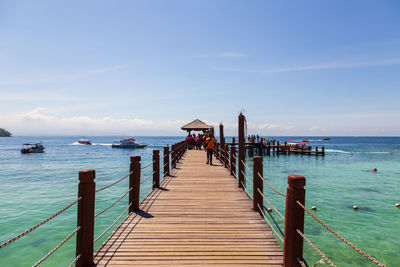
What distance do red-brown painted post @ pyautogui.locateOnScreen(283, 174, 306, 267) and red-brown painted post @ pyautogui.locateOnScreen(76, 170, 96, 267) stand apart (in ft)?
8.92

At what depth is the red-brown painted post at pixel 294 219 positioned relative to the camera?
10.2 feet

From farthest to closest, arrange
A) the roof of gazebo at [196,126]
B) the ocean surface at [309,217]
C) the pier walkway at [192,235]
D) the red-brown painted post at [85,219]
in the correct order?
the roof of gazebo at [196,126]
the ocean surface at [309,217]
the pier walkway at [192,235]
the red-brown painted post at [85,219]

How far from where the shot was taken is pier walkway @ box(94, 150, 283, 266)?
368 centimetres

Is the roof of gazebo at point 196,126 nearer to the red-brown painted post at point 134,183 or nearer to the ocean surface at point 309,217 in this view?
the ocean surface at point 309,217

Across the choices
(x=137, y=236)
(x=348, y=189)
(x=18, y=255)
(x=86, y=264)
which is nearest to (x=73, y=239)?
(x=18, y=255)

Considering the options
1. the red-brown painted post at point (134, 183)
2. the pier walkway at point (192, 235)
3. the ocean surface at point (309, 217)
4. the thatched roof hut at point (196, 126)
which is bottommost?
the ocean surface at point (309, 217)

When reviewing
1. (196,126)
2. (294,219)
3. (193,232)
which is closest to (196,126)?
(196,126)

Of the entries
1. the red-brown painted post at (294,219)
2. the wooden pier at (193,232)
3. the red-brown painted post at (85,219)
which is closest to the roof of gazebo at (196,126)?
the wooden pier at (193,232)

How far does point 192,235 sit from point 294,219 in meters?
2.10

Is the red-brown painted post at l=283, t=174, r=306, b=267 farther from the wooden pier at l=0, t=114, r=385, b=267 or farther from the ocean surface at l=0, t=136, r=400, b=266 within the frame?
the ocean surface at l=0, t=136, r=400, b=266

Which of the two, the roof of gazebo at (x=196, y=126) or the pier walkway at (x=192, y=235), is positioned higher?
the roof of gazebo at (x=196, y=126)

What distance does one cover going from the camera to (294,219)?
10.3 feet

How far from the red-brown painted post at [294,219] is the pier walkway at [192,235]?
452mm

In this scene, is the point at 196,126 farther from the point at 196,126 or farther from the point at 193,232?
the point at 193,232
